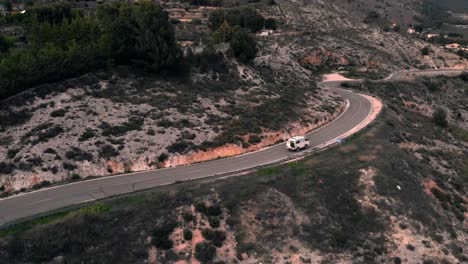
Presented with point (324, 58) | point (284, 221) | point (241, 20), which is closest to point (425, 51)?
point (324, 58)

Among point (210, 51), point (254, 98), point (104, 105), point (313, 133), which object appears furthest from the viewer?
point (210, 51)

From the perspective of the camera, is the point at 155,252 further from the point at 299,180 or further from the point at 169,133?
the point at 169,133

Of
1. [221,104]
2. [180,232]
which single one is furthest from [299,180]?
[221,104]

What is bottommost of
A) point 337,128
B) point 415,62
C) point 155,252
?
point 415,62

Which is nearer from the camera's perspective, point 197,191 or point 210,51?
point 197,191

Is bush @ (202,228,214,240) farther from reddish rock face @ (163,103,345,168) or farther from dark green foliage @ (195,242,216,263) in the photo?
reddish rock face @ (163,103,345,168)

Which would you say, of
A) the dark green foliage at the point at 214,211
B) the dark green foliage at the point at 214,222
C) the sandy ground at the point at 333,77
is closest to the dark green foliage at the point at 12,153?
the dark green foliage at the point at 214,211
